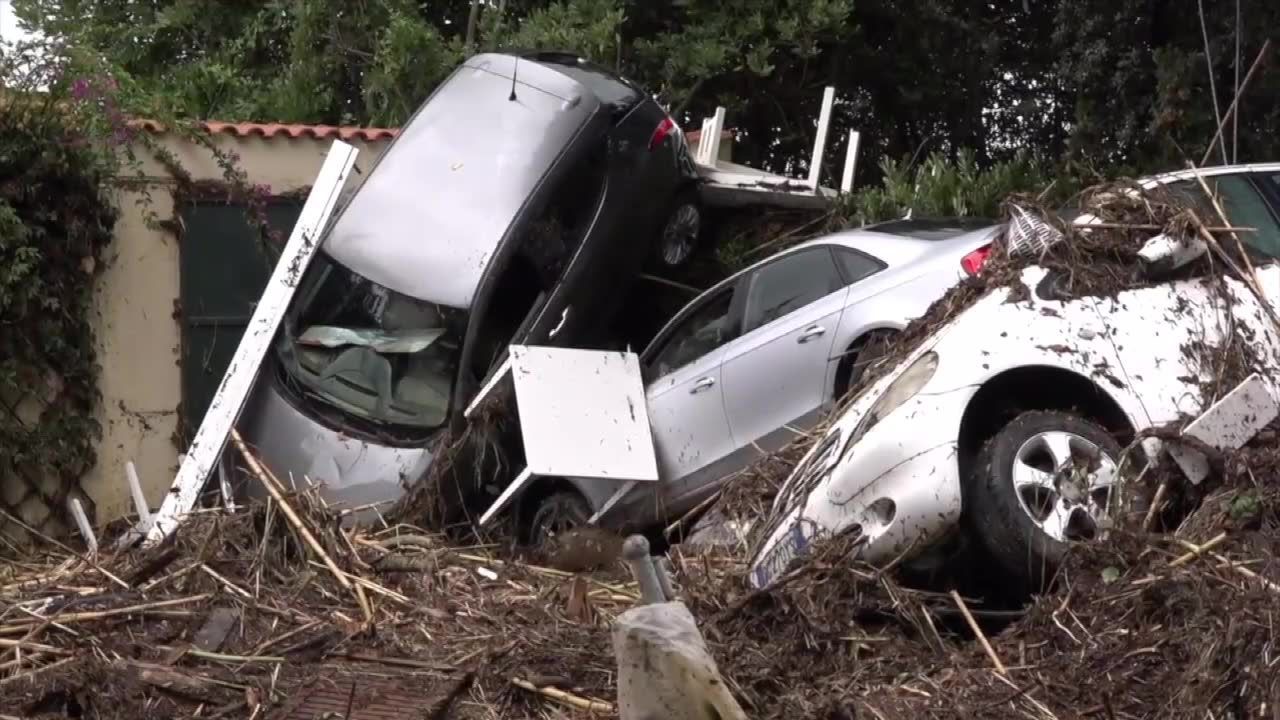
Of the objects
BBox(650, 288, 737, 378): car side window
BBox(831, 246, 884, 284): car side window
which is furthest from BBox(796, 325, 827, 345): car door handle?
BBox(650, 288, 737, 378): car side window

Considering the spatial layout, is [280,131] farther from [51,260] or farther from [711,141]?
[711,141]

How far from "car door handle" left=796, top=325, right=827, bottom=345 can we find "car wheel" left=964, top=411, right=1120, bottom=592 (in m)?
2.13

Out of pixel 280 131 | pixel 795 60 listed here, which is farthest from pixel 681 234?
pixel 795 60

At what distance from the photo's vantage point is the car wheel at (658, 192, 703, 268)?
391 inches

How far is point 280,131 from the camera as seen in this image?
36.8 feet

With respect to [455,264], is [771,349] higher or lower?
higher

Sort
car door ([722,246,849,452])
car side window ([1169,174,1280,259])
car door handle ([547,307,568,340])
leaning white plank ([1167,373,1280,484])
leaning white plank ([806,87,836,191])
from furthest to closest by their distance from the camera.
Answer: leaning white plank ([806,87,836,191]) → car door handle ([547,307,568,340]) → car door ([722,246,849,452]) → car side window ([1169,174,1280,259]) → leaning white plank ([1167,373,1280,484])

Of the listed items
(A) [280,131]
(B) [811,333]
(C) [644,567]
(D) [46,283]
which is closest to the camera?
(C) [644,567]

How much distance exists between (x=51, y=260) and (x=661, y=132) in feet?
12.7

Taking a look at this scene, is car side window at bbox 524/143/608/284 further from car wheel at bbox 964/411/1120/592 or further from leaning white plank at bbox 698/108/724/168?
car wheel at bbox 964/411/1120/592

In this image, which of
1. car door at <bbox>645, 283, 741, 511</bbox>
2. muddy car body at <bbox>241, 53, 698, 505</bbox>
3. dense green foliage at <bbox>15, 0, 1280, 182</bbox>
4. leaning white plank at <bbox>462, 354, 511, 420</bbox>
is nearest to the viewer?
car door at <bbox>645, 283, 741, 511</bbox>

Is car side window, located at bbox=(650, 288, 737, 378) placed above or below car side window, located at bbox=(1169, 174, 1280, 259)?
below

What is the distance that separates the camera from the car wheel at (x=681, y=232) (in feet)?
32.6

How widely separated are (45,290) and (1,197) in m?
0.62
